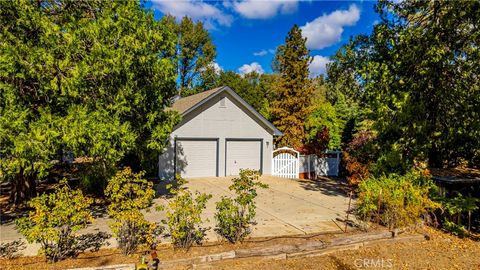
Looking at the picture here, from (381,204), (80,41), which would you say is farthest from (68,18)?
(381,204)

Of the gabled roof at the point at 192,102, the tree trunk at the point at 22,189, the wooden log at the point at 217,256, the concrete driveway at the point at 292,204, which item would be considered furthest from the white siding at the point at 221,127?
the wooden log at the point at 217,256

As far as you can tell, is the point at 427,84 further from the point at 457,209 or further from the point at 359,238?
the point at 359,238

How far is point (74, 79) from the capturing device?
736 centimetres

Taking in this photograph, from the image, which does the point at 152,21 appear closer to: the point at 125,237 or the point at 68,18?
the point at 68,18

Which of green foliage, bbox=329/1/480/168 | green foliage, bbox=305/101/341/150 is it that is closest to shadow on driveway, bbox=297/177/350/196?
green foliage, bbox=329/1/480/168

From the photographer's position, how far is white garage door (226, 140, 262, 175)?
56.4 feet

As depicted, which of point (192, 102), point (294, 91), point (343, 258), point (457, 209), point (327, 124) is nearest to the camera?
point (343, 258)

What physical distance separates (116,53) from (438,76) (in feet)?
30.0

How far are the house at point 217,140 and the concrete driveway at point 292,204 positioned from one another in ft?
3.51

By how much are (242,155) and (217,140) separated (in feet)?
5.87

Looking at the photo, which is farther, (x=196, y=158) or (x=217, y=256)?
(x=196, y=158)

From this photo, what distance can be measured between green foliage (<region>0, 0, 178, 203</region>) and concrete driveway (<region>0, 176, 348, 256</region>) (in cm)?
172

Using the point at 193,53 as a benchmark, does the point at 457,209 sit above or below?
below

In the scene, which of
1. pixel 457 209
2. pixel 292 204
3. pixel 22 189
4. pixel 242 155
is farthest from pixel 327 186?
pixel 22 189
